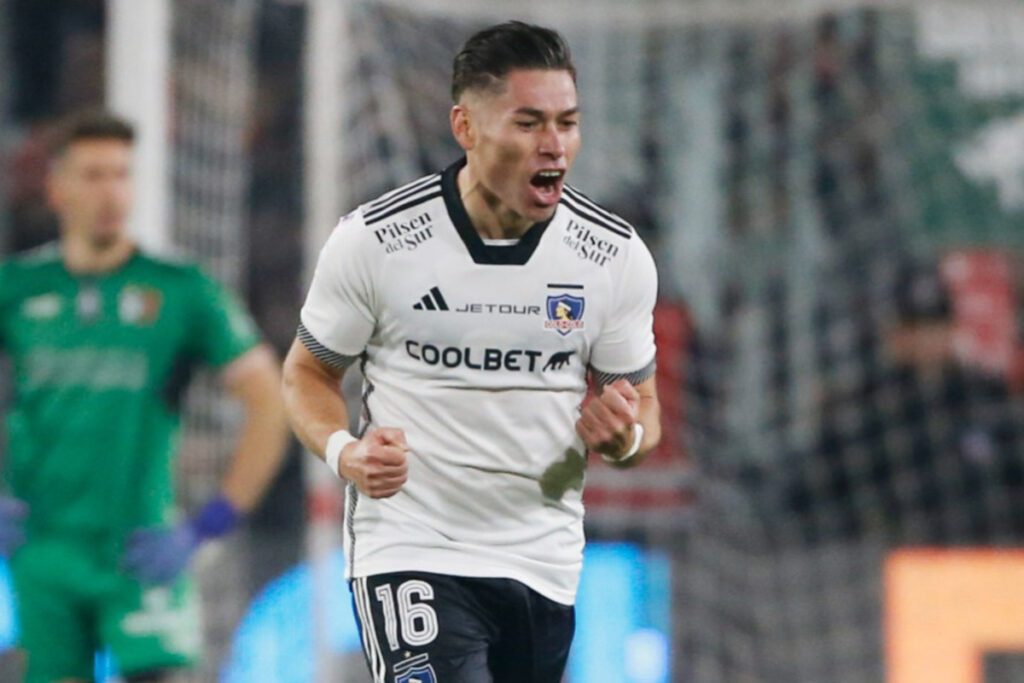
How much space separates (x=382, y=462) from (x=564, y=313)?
1.61 feet

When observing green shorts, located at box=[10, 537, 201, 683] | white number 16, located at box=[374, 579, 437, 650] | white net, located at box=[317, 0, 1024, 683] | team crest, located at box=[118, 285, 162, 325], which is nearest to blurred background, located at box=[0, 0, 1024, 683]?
white net, located at box=[317, 0, 1024, 683]

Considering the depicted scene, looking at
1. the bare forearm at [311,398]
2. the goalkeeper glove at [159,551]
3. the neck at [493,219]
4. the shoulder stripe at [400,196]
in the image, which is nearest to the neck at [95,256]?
the goalkeeper glove at [159,551]

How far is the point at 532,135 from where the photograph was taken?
3.25 m

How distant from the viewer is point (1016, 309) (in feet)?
26.7

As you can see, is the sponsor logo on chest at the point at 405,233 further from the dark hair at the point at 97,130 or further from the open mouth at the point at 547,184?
the dark hair at the point at 97,130

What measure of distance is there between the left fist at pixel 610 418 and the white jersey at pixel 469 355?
191mm

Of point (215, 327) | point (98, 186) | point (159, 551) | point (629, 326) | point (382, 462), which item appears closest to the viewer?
point (382, 462)

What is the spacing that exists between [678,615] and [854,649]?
0.74 m

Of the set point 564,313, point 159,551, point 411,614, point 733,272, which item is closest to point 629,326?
point 564,313

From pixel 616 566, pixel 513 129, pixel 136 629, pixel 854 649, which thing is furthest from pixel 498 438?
pixel 854 649

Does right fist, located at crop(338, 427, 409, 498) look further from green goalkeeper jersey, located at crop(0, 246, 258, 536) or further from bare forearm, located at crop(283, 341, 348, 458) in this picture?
green goalkeeper jersey, located at crop(0, 246, 258, 536)

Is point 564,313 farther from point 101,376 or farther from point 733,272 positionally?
point 733,272

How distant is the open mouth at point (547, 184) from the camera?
10.6ft

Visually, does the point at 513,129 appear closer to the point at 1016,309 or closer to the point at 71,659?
the point at 71,659
